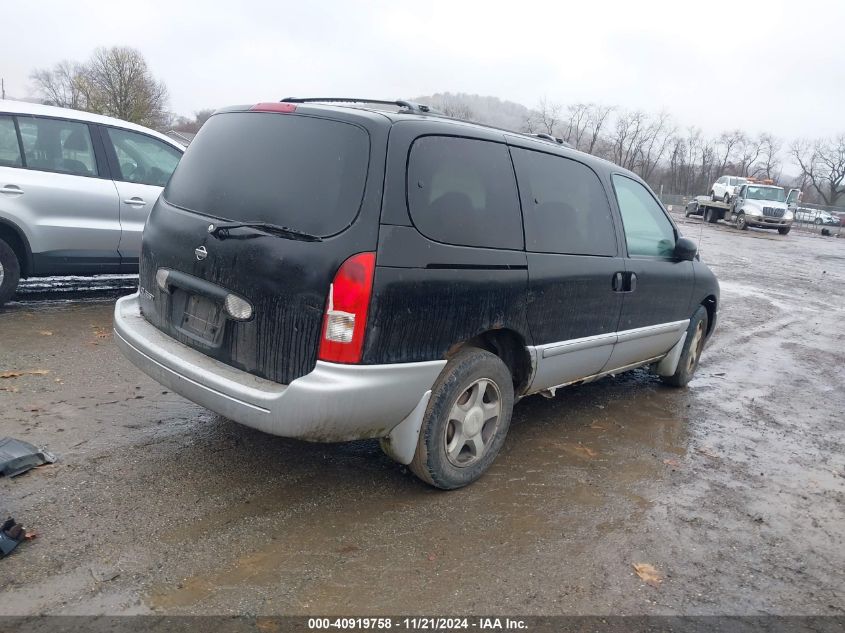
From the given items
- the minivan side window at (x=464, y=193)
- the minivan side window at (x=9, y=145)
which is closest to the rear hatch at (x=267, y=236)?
the minivan side window at (x=464, y=193)

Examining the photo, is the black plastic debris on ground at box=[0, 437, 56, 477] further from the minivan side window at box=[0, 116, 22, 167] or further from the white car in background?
the white car in background

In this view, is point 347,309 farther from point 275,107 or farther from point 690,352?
point 690,352

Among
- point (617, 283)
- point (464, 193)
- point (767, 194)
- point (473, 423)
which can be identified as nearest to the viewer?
point (464, 193)

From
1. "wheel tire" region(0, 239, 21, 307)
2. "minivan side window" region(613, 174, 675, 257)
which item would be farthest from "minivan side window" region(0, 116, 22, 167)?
"minivan side window" region(613, 174, 675, 257)

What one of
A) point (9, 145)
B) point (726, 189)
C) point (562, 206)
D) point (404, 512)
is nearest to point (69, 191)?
point (9, 145)

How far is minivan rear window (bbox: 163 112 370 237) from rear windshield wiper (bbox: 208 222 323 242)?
0.03 meters

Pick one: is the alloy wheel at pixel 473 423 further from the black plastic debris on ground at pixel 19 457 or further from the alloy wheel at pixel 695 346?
the alloy wheel at pixel 695 346

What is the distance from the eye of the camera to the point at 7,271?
18.9ft

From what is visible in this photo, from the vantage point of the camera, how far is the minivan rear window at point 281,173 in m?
2.96

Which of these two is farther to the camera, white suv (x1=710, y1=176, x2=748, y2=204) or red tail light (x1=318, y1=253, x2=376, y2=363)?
white suv (x1=710, y1=176, x2=748, y2=204)

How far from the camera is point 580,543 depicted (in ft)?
10.3

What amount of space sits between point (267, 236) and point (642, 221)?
3.00 meters

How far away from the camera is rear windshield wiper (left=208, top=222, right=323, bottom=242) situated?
115 inches

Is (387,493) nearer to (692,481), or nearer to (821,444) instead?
(692,481)
